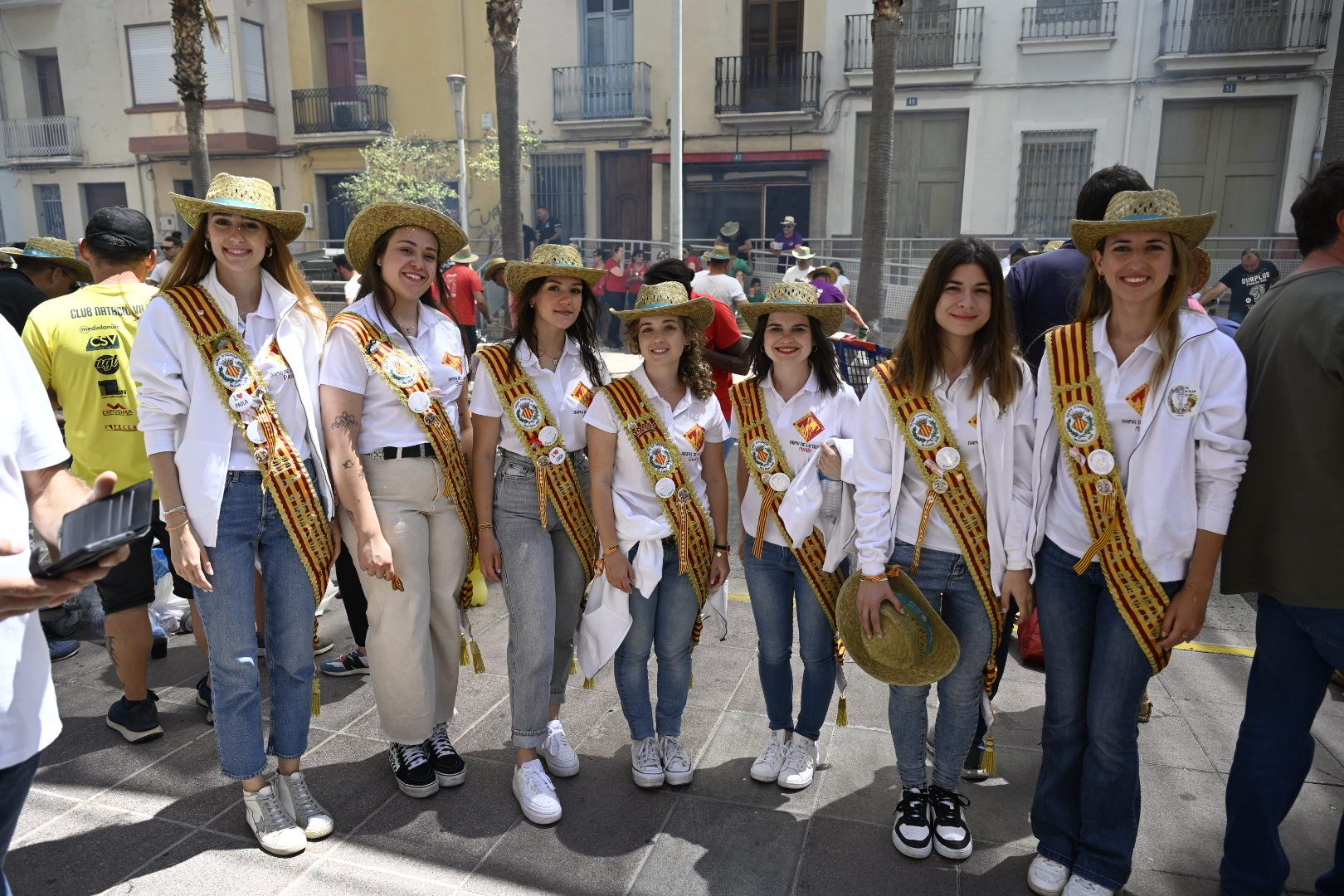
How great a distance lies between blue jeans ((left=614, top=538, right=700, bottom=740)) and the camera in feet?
10.3

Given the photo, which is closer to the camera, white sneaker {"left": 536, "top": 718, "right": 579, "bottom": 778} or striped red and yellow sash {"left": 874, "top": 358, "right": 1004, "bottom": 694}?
striped red and yellow sash {"left": 874, "top": 358, "right": 1004, "bottom": 694}

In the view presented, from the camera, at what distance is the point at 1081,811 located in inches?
106

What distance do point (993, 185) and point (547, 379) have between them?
16473 millimetres

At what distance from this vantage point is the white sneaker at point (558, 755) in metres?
3.32

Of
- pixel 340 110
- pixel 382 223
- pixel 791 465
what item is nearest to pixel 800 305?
pixel 791 465

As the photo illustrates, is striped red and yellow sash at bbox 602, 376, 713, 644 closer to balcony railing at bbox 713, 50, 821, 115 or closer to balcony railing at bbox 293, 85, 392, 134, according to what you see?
balcony railing at bbox 713, 50, 821, 115

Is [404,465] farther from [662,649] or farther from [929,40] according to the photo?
[929,40]

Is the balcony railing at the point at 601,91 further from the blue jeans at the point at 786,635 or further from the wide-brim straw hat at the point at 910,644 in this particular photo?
the wide-brim straw hat at the point at 910,644

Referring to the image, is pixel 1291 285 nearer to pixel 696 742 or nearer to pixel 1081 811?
pixel 1081 811

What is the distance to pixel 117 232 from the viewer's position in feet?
11.8

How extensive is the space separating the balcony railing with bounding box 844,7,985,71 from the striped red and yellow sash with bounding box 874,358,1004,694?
16.6 metres

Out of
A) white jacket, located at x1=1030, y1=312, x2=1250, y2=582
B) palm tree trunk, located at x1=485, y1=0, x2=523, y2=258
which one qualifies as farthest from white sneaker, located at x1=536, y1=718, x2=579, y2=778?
palm tree trunk, located at x1=485, y1=0, x2=523, y2=258

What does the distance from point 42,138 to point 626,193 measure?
15703 mm

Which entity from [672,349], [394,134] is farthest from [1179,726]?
[394,134]
